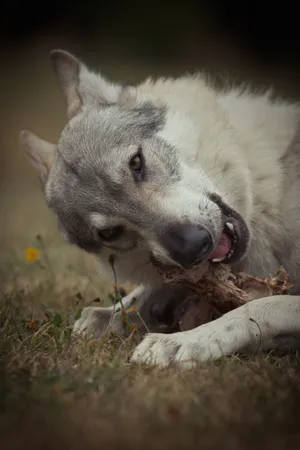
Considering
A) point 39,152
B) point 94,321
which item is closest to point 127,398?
point 94,321

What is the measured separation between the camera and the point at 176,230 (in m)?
2.86

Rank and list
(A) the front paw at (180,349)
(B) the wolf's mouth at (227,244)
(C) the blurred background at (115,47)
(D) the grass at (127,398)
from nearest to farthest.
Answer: (D) the grass at (127,398)
(A) the front paw at (180,349)
(B) the wolf's mouth at (227,244)
(C) the blurred background at (115,47)

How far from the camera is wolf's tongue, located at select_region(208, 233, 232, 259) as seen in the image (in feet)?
9.97

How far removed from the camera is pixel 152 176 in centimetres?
306

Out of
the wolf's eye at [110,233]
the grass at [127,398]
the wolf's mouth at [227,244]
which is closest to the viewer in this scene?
the grass at [127,398]

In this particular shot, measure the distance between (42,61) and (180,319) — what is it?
3362mm

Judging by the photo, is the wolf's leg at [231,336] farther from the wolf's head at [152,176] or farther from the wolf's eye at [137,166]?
the wolf's eye at [137,166]

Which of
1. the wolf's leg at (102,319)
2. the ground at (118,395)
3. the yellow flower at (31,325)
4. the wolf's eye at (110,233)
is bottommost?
the wolf's leg at (102,319)

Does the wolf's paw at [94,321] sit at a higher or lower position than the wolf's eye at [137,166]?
lower

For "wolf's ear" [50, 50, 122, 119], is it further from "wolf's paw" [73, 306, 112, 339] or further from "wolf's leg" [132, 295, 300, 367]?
"wolf's leg" [132, 295, 300, 367]

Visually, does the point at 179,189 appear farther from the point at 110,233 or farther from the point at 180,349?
the point at 180,349

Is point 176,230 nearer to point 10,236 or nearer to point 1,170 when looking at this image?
point 10,236

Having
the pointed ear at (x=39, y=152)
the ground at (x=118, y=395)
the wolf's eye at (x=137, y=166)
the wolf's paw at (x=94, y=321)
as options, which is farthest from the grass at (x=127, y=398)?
the pointed ear at (x=39, y=152)

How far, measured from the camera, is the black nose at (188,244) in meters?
2.79
